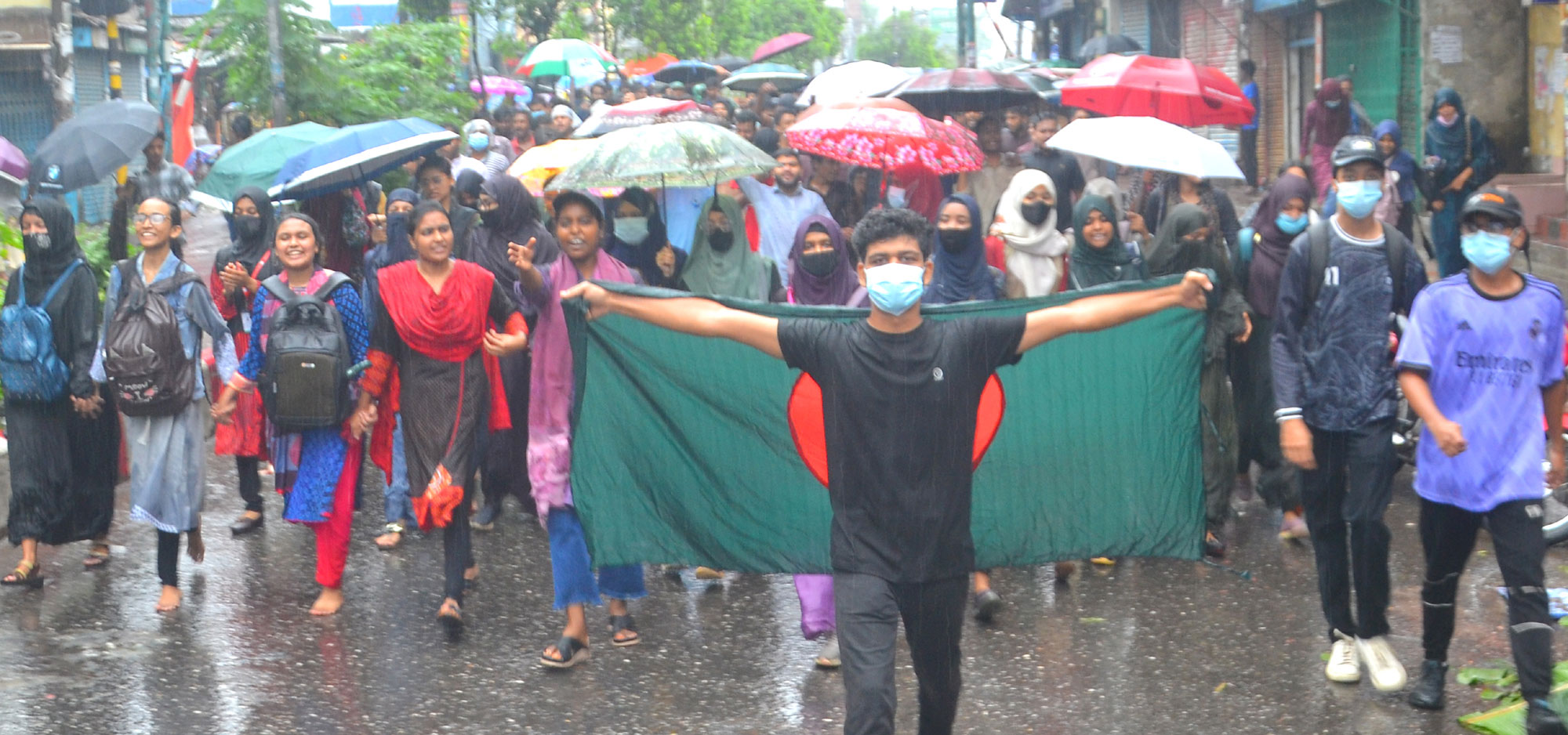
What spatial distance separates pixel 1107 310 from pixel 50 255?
4.75 meters

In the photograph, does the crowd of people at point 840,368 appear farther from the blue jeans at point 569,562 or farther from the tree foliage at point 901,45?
the tree foliage at point 901,45

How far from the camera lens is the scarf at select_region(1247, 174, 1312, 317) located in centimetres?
747

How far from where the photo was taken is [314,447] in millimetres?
6566

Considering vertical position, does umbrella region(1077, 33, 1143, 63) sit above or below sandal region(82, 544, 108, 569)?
above

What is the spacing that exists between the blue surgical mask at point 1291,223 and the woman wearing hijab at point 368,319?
377 cm

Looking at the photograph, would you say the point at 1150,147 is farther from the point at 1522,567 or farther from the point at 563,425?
the point at 1522,567

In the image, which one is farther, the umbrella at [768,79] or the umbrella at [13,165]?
the umbrella at [768,79]

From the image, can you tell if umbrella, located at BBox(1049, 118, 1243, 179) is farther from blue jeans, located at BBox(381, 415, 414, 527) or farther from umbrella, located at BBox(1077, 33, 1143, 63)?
umbrella, located at BBox(1077, 33, 1143, 63)

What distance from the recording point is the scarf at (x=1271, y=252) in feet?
24.5

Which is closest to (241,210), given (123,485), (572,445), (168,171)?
(123,485)

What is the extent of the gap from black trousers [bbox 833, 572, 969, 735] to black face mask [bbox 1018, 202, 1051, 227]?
3579 mm

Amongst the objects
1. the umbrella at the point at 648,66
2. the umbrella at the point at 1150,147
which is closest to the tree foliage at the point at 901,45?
the umbrella at the point at 648,66

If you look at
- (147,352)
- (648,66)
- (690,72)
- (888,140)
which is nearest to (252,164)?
(147,352)

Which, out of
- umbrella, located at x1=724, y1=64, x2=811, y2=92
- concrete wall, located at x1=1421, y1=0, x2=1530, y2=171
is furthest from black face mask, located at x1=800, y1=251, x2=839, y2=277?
umbrella, located at x1=724, y1=64, x2=811, y2=92
